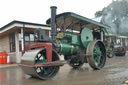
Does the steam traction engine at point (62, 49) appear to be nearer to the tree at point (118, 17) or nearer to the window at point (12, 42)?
the window at point (12, 42)

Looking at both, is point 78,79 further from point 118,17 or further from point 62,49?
point 118,17

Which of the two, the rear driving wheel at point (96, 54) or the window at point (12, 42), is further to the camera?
the window at point (12, 42)

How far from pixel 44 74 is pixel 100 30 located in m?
3.65

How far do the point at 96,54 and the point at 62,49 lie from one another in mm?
1635

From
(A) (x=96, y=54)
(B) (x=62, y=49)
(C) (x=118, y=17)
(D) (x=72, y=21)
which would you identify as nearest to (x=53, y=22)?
(B) (x=62, y=49)

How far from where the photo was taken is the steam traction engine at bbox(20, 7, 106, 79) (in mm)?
4088

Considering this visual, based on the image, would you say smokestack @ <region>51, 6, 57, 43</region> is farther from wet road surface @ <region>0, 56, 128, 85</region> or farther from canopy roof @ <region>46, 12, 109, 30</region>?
wet road surface @ <region>0, 56, 128, 85</region>

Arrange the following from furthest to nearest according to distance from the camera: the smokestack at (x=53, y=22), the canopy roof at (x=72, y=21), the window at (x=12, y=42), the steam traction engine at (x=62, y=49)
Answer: the window at (x=12, y=42) < the canopy roof at (x=72, y=21) < the smokestack at (x=53, y=22) < the steam traction engine at (x=62, y=49)

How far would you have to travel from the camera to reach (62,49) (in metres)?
4.96

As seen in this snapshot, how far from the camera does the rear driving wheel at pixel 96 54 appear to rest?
17.7 feet

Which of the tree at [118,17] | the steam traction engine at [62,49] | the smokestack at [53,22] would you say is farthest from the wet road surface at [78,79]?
the tree at [118,17]

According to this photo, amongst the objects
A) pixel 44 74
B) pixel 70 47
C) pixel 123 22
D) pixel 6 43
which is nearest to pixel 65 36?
pixel 70 47

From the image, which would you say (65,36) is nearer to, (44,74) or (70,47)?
(70,47)

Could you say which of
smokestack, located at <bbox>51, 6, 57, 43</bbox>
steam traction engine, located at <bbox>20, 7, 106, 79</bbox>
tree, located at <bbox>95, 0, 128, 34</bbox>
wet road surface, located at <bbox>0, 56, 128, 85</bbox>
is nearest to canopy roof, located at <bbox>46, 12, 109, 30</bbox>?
steam traction engine, located at <bbox>20, 7, 106, 79</bbox>
